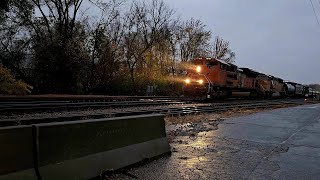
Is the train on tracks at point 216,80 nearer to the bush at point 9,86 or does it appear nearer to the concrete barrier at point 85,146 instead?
the bush at point 9,86

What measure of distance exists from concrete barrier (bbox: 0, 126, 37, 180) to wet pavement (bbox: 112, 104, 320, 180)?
153 cm

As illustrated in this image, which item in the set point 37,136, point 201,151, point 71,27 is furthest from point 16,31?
point 37,136

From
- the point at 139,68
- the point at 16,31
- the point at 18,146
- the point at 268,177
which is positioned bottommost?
the point at 268,177

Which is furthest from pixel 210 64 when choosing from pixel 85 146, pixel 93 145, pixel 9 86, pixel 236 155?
pixel 85 146

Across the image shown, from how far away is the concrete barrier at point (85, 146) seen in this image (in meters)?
4.20

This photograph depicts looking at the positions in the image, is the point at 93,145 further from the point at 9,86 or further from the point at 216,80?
the point at 216,80

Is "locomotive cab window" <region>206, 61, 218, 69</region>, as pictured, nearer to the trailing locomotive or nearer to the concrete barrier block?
the trailing locomotive

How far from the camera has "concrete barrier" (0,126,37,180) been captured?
385 cm

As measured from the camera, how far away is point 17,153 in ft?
13.1

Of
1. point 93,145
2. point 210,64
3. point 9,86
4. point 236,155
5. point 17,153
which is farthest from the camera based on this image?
point 210,64

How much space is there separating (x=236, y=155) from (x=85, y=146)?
363cm

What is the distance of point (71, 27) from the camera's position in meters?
34.6

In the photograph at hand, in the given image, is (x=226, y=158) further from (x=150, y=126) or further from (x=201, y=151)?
(x=150, y=126)

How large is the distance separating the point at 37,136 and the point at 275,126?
405 inches
